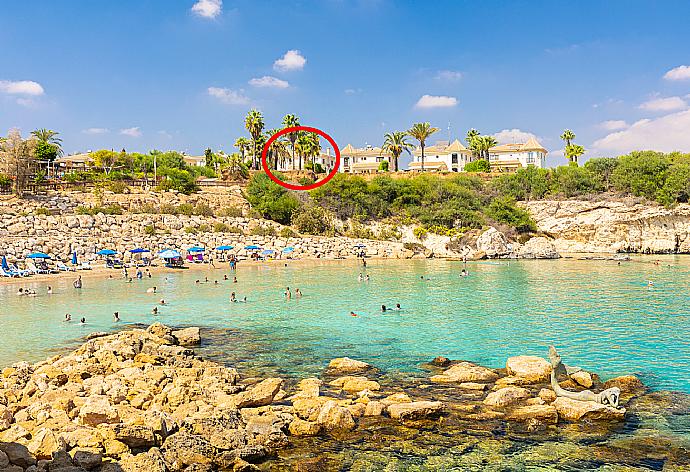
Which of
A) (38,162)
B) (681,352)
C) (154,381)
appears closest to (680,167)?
(681,352)

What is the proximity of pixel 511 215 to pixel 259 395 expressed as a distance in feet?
183

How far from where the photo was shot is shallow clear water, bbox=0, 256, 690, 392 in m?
16.5

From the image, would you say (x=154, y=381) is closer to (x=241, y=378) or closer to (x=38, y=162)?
(x=241, y=378)

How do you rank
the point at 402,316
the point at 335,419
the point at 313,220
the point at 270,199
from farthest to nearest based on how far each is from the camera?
the point at 270,199
the point at 313,220
the point at 402,316
the point at 335,419

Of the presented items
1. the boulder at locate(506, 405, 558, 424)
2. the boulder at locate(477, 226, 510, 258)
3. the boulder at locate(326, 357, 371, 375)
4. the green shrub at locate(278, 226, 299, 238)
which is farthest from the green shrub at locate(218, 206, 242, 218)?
the boulder at locate(506, 405, 558, 424)

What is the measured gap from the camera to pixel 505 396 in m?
11.6

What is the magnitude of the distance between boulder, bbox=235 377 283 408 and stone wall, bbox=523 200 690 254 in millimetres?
55837

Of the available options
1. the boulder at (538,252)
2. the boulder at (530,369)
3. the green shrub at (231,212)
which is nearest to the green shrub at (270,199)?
the green shrub at (231,212)

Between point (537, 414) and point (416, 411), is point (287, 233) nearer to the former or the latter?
point (416, 411)

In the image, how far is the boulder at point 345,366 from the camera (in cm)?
1445

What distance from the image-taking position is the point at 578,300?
27.5m

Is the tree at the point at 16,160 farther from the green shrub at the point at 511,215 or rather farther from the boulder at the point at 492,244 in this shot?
the green shrub at the point at 511,215

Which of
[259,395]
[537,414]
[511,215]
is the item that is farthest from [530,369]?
[511,215]

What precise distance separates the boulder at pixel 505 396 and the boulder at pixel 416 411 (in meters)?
1.31
